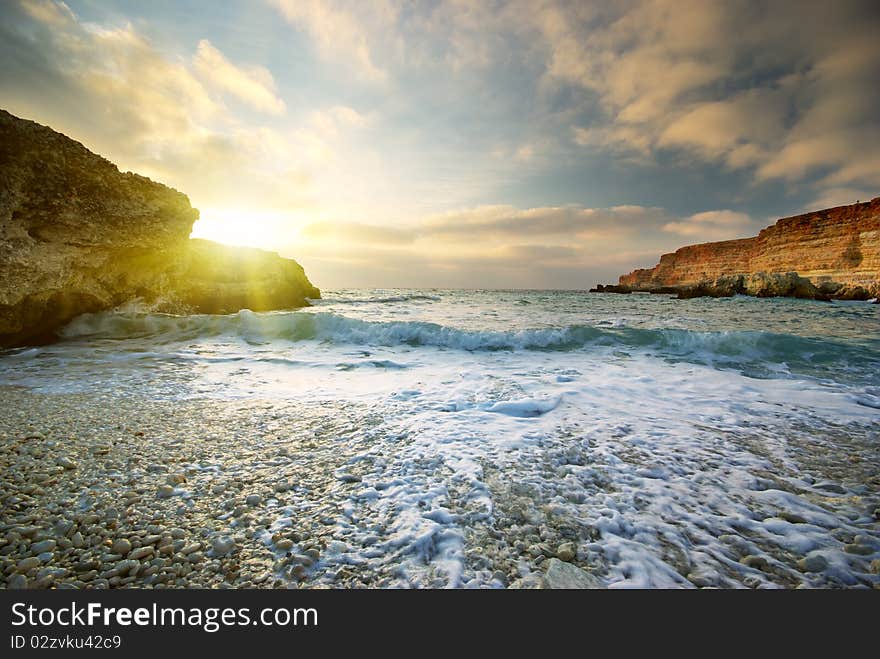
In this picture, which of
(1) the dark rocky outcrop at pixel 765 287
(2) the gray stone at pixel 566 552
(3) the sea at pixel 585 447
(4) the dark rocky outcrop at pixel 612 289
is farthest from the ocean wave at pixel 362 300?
(4) the dark rocky outcrop at pixel 612 289

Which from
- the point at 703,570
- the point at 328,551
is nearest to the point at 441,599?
the point at 328,551

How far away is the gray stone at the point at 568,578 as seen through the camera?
1435 millimetres

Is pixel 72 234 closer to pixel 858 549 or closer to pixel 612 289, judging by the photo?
pixel 858 549

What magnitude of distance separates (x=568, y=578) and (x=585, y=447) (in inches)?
61.2

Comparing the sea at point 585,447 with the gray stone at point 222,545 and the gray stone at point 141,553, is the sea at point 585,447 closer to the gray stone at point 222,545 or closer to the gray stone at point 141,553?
the gray stone at point 222,545

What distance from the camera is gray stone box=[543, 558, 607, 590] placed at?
1435 mm

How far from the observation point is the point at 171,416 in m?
Result: 3.36

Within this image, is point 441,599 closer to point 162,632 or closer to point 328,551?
point 328,551

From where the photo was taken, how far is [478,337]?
28.1 ft

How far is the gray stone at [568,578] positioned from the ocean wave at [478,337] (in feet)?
21.7

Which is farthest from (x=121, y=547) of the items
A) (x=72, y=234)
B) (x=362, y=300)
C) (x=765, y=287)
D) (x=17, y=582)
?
(x=765, y=287)

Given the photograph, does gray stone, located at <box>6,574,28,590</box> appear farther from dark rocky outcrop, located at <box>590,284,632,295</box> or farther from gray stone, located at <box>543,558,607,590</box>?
dark rocky outcrop, located at <box>590,284,632,295</box>

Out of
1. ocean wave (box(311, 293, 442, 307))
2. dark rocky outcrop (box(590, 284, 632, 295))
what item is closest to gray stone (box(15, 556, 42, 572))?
ocean wave (box(311, 293, 442, 307))

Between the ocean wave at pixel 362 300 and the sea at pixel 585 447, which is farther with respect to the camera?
the ocean wave at pixel 362 300
